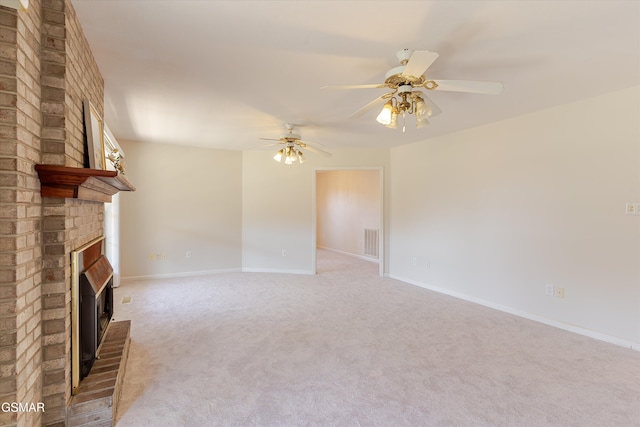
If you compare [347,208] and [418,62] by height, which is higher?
[418,62]

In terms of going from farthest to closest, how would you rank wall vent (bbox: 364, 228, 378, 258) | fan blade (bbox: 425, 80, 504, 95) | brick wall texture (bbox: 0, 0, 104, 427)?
wall vent (bbox: 364, 228, 378, 258) → fan blade (bbox: 425, 80, 504, 95) → brick wall texture (bbox: 0, 0, 104, 427)

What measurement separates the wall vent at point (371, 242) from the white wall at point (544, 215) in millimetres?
2458

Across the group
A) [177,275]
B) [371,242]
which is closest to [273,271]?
[177,275]

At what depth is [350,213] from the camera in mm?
8242

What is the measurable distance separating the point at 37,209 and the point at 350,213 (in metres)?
7.09

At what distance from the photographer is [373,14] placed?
1709 millimetres

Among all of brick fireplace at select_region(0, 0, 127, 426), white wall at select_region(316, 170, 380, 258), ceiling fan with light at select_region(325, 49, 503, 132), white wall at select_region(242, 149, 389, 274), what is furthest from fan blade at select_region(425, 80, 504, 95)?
white wall at select_region(316, 170, 380, 258)

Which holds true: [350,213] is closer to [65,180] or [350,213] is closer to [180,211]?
[180,211]

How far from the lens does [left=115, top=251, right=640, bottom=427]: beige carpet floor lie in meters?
1.88

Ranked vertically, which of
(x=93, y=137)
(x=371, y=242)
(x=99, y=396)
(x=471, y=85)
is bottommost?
(x=99, y=396)

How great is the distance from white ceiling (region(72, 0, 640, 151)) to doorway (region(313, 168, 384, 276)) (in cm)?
383

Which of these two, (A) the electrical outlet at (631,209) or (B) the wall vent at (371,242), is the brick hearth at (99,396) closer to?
(A) the electrical outlet at (631,209)

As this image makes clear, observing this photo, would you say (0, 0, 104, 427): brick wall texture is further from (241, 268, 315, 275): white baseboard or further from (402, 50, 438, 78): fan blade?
(241, 268, 315, 275): white baseboard

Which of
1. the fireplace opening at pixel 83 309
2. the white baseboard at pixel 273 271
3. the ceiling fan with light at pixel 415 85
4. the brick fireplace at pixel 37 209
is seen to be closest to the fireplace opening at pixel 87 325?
the fireplace opening at pixel 83 309
